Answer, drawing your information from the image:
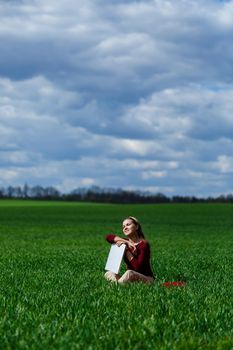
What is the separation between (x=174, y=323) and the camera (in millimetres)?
9219

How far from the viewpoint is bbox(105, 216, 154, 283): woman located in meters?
13.6

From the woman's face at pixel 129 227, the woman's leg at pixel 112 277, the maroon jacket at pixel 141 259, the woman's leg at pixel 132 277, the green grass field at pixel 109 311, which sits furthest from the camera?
the woman's leg at pixel 112 277

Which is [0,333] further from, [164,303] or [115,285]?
[115,285]

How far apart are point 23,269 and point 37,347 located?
34.1 ft

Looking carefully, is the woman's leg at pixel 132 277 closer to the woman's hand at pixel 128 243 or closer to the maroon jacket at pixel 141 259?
the maroon jacket at pixel 141 259

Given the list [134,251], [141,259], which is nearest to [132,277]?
[141,259]

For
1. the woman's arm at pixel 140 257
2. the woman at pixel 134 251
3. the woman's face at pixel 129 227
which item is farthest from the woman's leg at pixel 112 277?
the woman's face at pixel 129 227

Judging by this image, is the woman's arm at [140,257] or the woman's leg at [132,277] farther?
the woman's leg at [132,277]

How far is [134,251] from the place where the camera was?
1376 centimetres

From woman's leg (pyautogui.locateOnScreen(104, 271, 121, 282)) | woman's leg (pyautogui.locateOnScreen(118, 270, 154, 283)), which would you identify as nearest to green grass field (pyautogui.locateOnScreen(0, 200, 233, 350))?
woman's leg (pyautogui.locateOnScreen(104, 271, 121, 282))

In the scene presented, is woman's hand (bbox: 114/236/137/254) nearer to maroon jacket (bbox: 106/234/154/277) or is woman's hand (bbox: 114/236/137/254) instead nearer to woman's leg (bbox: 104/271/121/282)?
maroon jacket (bbox: 106/234/154/277)

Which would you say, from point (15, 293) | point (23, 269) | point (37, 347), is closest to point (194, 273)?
point (23, 269)

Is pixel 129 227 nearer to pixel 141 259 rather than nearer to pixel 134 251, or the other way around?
pixel 134 251

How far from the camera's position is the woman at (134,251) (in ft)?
44.5
